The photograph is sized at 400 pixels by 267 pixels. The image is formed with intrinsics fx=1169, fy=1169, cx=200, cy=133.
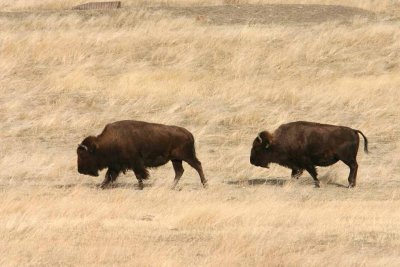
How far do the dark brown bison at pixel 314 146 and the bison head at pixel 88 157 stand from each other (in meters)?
3.08

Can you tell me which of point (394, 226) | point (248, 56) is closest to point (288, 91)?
point (248, 56)

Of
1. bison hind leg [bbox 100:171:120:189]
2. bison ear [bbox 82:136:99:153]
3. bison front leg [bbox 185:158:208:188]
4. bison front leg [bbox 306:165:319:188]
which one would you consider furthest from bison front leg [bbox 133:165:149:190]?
bison front leg [bbox 306:165:319:188]

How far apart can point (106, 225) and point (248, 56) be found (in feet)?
55.4

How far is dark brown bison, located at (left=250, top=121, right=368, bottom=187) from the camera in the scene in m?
20.1

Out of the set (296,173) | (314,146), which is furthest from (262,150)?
(314,146)

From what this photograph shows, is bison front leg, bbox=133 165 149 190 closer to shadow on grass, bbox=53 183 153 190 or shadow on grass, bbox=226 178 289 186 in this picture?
shadow on grass, bbox=53 183 153 190

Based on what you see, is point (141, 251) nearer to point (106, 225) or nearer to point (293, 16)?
point (106, 225)

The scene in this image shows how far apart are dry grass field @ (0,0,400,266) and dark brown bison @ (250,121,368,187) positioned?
0.43 m

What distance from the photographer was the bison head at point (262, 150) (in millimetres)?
20531

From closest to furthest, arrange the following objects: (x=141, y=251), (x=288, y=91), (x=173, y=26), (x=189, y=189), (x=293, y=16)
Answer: (x=141, y=251)
(x=189, y=189)
(x=288, y=91)
(x=173, y=26)
(x=293, y=16)

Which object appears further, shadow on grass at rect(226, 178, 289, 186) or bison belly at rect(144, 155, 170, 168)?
shadow on grass at rect(226, 178, 289, 186)

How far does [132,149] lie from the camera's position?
19.3 metres

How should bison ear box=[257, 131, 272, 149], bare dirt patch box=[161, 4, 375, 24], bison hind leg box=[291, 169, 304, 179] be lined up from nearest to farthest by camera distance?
bison ear box=[257, 131, 272, 149] → bison hind leg box=[291, 169, 304, 179] → bare dirt patch box=[161, 4, 375, 24]

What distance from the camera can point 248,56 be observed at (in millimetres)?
31438
